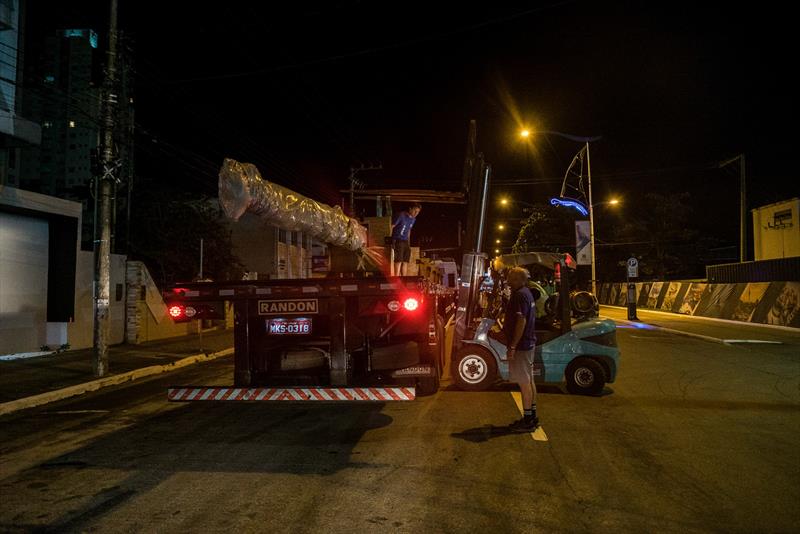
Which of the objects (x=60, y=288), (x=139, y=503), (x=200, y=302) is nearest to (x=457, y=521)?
(x=139, y=503)

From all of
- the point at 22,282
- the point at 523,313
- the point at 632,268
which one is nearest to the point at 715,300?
the point at 632,268

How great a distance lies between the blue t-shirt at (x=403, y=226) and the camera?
8789 mm

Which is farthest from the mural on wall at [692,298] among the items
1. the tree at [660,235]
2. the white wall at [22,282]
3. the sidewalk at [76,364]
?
the white wall at [22,282]

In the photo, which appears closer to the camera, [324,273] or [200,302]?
[200,302]

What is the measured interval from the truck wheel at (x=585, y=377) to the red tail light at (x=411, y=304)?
358cm

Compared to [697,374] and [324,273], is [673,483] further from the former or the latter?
[697,374]

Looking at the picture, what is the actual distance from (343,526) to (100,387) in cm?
854

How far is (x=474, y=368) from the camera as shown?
906 centimetres

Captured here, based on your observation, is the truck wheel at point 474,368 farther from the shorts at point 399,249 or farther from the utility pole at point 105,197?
the utility pole at point 105,197

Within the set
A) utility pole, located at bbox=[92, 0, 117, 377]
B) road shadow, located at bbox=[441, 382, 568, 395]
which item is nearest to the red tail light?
road shadow, located at bbox=[441, 382, 568, 395]

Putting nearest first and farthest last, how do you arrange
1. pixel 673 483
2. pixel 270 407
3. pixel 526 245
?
pixel 673 483 → pixel 270 407 → pixel 526 245

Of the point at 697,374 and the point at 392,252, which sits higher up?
the point at 392,252

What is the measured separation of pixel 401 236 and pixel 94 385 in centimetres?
638

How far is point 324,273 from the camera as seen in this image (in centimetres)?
905
